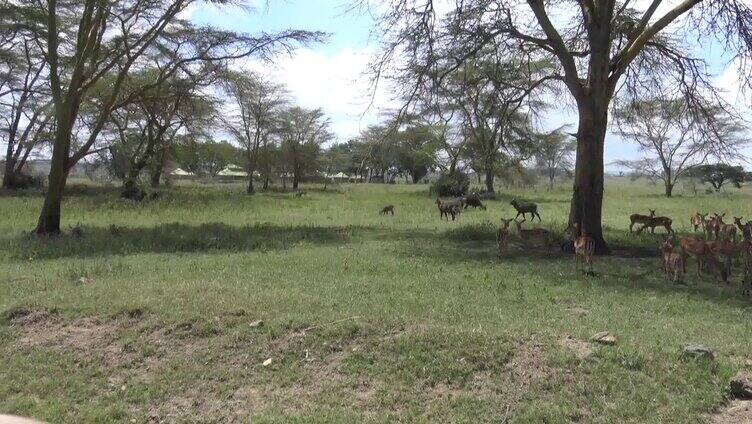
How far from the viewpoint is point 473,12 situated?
1295cm

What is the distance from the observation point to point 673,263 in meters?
9.55

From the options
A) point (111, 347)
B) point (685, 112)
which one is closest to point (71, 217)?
point (111, 347)

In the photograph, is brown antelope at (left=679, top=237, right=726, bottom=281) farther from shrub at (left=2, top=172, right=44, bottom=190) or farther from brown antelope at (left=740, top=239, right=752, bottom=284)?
shrub at (left=2, top=172, right=44, bottom=190)

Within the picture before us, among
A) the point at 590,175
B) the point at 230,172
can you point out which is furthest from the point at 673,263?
the point at 230,172

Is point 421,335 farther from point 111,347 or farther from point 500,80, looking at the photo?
point 500,80

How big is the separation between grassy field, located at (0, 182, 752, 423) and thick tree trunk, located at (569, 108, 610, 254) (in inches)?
77.5

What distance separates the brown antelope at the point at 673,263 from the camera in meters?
9.45

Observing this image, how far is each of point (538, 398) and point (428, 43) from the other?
9.22m

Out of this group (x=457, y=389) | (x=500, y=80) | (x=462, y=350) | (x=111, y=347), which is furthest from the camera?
(x=500, y=80)

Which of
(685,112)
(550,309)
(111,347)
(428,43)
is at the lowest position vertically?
(111,347)

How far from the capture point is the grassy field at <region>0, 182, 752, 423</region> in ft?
17.5

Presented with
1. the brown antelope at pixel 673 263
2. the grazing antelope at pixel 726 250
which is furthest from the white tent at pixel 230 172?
the brown antelope at pixel 673 263

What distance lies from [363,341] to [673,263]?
18.2 feet

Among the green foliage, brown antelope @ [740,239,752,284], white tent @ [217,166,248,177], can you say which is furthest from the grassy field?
white tent @ [217,166,248,177]
